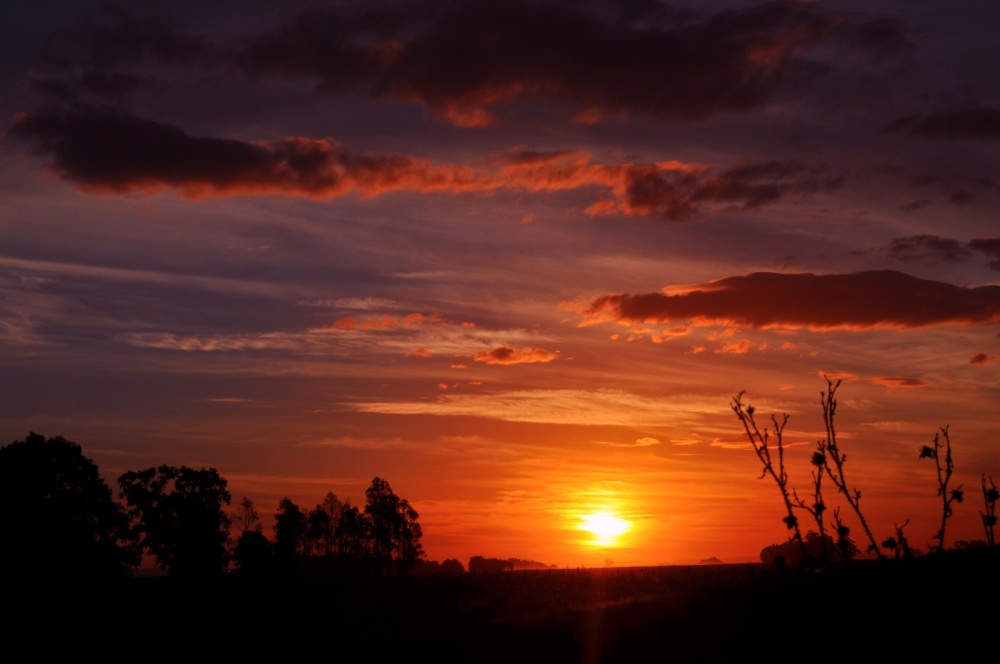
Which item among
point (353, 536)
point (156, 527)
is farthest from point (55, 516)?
point (353, 536)

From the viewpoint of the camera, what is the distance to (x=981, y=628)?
13.4m

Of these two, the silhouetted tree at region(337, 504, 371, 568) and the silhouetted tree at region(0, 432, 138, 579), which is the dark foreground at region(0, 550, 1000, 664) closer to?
the silhouetted tree at region(0, 432, 138, 579)

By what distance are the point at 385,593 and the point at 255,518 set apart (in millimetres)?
40540

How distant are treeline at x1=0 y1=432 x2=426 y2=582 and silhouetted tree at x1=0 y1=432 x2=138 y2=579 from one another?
0.08 m

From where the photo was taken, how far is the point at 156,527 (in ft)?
266

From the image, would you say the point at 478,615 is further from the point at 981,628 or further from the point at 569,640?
the point at 981,628

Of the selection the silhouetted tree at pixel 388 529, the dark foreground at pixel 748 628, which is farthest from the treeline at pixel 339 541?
the dark foreground at pixel 748 628

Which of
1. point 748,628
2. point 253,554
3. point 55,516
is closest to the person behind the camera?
point 748,628

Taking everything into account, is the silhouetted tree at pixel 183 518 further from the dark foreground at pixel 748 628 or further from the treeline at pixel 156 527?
the dark foreground at pixel 748 628

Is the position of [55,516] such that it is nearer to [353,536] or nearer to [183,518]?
[183,518]

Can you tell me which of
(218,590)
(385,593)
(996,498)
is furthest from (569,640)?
(218,590)

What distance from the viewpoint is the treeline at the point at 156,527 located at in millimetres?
64938

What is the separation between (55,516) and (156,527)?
599 inches

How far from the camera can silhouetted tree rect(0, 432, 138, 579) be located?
6384 cm
